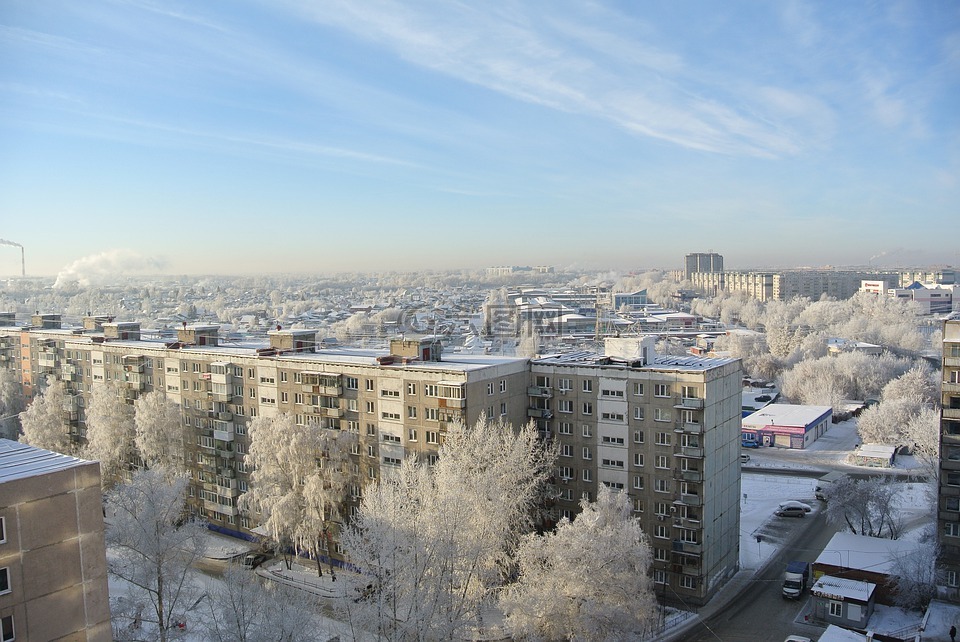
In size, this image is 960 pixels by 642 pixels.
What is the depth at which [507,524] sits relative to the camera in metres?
14.2

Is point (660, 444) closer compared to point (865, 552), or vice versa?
point (660, 444)

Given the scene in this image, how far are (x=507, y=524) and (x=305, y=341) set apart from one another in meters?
9.66

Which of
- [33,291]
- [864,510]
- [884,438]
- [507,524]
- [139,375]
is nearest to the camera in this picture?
[507,524]

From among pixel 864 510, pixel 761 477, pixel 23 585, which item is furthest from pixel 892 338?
pixel 23 585

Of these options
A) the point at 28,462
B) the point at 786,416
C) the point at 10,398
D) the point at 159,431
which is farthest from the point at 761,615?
the point at 10,398

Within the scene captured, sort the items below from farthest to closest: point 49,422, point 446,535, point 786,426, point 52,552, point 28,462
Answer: point 786,426, point 49,422, point 446,535, point 28,462, point 52,552

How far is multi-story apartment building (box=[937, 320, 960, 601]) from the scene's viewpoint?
52.6 feet

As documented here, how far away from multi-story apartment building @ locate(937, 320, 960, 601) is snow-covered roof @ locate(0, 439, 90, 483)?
17712mm

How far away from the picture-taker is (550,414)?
18000 mm

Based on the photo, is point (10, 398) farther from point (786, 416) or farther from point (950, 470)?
point (786, 416)

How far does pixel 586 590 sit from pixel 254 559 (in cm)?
1065

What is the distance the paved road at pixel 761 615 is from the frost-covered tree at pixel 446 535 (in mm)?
4817

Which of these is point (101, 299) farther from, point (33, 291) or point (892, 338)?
point (892, 338)

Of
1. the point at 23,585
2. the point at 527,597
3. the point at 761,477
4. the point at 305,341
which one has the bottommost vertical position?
the point at 761,477
